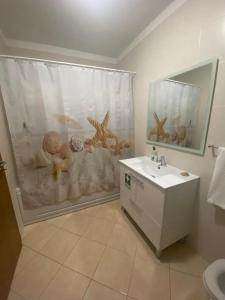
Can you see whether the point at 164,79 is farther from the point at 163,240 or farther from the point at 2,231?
the point at 2,231

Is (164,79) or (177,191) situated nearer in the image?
(177,191)

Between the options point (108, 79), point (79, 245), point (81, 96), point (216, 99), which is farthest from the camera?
point (108, 79)

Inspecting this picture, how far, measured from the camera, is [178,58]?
1.27 meters

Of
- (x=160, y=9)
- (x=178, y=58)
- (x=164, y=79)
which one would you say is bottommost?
(x=164, y=79)

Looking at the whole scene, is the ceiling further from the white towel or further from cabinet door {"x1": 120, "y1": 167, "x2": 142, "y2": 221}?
cabinet door {"x1": 120, "y1": 167, "x2": 142, "y2": 221}


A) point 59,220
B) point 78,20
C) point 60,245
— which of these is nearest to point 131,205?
point 60,245

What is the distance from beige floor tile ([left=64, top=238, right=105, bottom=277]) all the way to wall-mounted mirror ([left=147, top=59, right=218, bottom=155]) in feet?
4.29

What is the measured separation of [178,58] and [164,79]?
0.72 ft

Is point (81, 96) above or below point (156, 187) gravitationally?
above

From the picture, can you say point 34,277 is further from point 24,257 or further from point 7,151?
point 7,151

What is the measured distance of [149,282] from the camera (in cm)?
108

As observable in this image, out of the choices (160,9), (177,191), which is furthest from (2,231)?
(160,9)

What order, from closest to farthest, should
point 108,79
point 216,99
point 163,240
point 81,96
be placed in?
point 216,99, point 163,240, point 81,96, point 108,79

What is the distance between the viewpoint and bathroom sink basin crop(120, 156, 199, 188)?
1133mm
